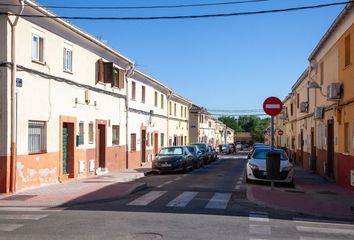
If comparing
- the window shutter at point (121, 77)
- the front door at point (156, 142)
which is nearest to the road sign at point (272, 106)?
the window shutter at point (121, 77)

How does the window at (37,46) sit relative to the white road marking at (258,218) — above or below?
above

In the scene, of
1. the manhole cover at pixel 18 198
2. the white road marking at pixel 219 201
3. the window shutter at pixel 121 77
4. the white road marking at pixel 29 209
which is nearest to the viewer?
the white road marking at pixel 29 209

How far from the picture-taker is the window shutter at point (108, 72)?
2405 centimetres

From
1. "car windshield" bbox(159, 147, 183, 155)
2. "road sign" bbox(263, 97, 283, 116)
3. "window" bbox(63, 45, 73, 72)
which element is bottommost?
"car windshield" bbox(159, 147, 183, 155)

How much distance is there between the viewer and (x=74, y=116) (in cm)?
2028

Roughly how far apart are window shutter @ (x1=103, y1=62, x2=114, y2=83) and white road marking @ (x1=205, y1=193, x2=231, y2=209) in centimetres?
1079

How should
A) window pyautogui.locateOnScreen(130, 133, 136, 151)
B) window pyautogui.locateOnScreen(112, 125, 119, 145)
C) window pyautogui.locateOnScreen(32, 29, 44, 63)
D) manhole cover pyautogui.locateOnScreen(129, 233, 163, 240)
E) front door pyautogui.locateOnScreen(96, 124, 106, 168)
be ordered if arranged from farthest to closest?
window pyautogui.locateOnScreen(130, 133, 136, 151)
window pyautogui.locateOnScreen(112, 125, 119, 145)
front door pyautogui.locateOnScreen(96, 124, 106, 168)
window pyautogui.locateOnScreen(32, 29, 44, 63)
manhole cover pyautogui.locateOnScreen(129, 233, 163, 240)

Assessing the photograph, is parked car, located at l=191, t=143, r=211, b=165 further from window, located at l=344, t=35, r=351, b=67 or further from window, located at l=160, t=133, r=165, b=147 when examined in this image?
window, located at l=344, t=35, r=351, b=67

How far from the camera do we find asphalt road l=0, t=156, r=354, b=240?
863cm

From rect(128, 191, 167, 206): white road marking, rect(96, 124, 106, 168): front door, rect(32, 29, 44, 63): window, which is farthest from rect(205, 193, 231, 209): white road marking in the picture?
rect(96, 124, 106, 168): front door

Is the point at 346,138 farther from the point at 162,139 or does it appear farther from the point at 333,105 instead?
the point at 162,139

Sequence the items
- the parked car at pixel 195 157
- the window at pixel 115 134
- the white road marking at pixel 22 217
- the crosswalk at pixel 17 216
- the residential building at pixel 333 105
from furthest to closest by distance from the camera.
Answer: the parked car at pixel 195 157 → the window at pixel 115 134 → the residential building at pixel 333 105 → the white road marking at pixel 22 217 → the crosswalk at pixel 17 216

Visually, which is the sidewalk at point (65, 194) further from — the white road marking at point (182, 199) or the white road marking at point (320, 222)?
the white road marking at point (320, 222)

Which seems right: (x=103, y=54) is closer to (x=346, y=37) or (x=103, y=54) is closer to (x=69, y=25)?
(x=69, y=25)
